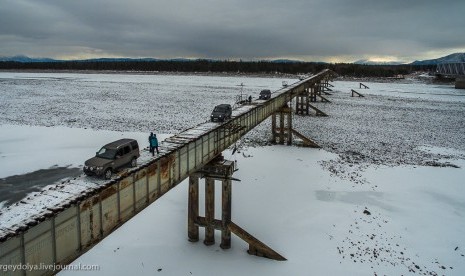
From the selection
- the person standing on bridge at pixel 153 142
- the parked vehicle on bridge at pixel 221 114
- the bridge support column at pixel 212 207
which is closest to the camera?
the person standing on bridge at pixel 153 142

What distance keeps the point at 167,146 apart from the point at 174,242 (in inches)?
249

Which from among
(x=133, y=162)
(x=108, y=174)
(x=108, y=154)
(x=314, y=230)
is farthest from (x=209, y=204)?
(x=108, y=174)

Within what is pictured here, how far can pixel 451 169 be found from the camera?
1305 inches

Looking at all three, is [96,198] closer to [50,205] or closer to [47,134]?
[50,205]

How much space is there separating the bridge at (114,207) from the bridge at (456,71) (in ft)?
443

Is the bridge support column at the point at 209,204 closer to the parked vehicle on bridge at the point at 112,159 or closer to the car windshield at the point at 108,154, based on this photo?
the parked vehicle on bridge at the point at 112,159

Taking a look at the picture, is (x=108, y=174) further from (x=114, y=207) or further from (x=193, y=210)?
(x=193, y=210)

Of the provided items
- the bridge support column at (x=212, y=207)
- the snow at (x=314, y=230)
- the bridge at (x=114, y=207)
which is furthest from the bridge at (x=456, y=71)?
the bridge support column at (x=212, y=207)

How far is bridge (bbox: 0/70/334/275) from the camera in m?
9.37

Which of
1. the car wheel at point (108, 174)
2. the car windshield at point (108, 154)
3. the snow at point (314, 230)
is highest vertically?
the car windshield at point (108, 154)

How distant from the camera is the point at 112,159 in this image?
14.4 metres

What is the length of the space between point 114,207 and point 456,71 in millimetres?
155797

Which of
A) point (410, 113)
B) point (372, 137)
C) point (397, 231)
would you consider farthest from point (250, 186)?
point (410, 113)

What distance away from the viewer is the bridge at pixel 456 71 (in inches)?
5022
